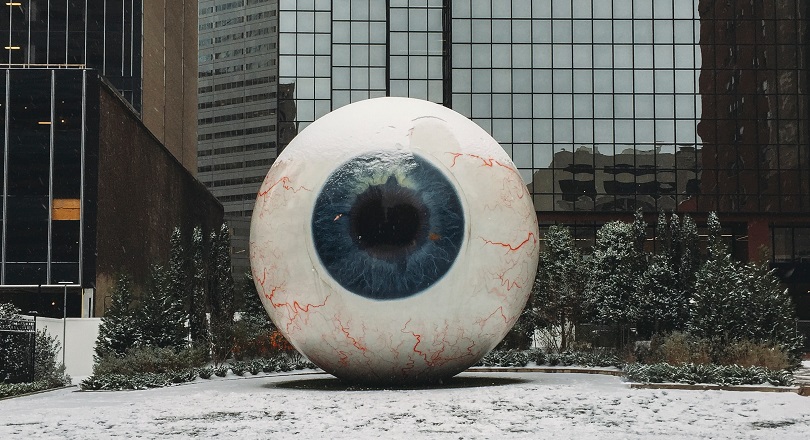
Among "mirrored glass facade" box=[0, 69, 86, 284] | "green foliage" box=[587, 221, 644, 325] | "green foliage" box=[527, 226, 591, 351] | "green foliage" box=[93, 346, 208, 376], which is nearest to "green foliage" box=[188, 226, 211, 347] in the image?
"mirrored glass facade" box=[0, 69, 86, 284]

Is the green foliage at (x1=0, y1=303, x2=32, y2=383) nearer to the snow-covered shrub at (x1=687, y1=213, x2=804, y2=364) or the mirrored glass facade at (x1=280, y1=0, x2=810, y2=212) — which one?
the snow-covered shrub at (x1=687, y1=213, x2=804, y2=364)

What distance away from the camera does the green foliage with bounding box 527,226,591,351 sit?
3209 centimetres

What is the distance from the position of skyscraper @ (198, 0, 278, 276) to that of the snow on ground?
13751 cm

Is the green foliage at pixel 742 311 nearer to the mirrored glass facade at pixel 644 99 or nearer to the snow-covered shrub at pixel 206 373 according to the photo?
the snow-covered shrub at pixel 206 373

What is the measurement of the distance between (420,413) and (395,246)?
374cm

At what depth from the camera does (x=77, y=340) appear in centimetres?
2898

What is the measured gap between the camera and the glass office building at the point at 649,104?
58.8 meters

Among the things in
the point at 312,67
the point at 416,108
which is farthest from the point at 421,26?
the point at 416,108

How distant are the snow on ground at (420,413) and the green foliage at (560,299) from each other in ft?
43.3

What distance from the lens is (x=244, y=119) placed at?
159250 mm

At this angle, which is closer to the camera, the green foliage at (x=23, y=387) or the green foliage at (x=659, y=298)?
the green foliage at (x=23, y=387)

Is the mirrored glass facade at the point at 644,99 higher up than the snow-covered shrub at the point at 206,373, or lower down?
higher up

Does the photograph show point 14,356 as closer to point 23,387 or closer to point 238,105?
point 23,387

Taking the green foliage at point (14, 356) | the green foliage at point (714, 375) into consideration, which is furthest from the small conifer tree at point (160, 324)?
the green foliage at point (714, 375)
